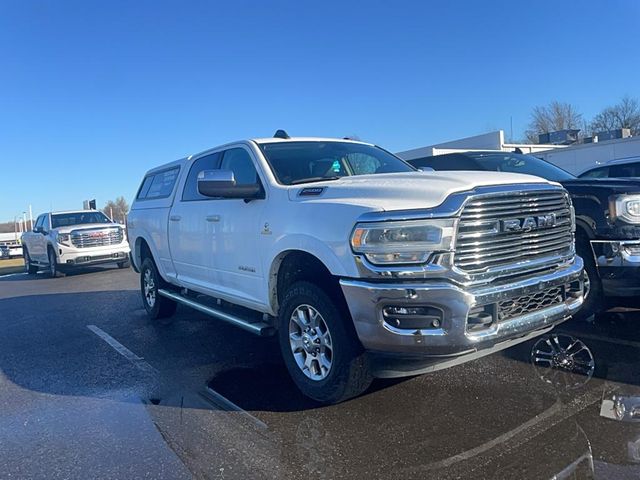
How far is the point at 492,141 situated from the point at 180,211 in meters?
26.9

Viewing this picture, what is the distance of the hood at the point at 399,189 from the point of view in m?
3.41

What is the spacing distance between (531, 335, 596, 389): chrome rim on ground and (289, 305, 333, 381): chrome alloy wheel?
1.80m

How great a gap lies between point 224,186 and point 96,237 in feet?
38.9

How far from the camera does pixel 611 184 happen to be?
503cm

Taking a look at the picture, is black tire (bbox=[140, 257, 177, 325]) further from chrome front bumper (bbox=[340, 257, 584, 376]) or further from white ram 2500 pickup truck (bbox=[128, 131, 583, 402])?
chrome front bumper (bbox=[340, 257, 584, 376])

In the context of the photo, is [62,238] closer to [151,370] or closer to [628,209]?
[151,370]

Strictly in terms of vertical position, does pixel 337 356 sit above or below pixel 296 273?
below

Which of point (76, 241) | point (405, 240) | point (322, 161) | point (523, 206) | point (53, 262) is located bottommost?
point (53, 262)

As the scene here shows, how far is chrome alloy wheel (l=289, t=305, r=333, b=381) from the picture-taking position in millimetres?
3862

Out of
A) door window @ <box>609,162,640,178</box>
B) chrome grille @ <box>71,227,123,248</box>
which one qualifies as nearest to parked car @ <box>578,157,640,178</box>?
door window @ <box>609,162,640,178</box>

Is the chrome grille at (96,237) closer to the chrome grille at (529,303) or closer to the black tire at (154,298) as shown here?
the black tire at (154,298)

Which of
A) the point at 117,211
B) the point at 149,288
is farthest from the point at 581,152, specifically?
the point at 117,211

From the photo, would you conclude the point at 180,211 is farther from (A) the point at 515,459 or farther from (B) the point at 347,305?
(A) the point at 515,459

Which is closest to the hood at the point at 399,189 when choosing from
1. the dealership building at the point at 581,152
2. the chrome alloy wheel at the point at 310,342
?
the chrome alloy wheel at the point at 310,342
